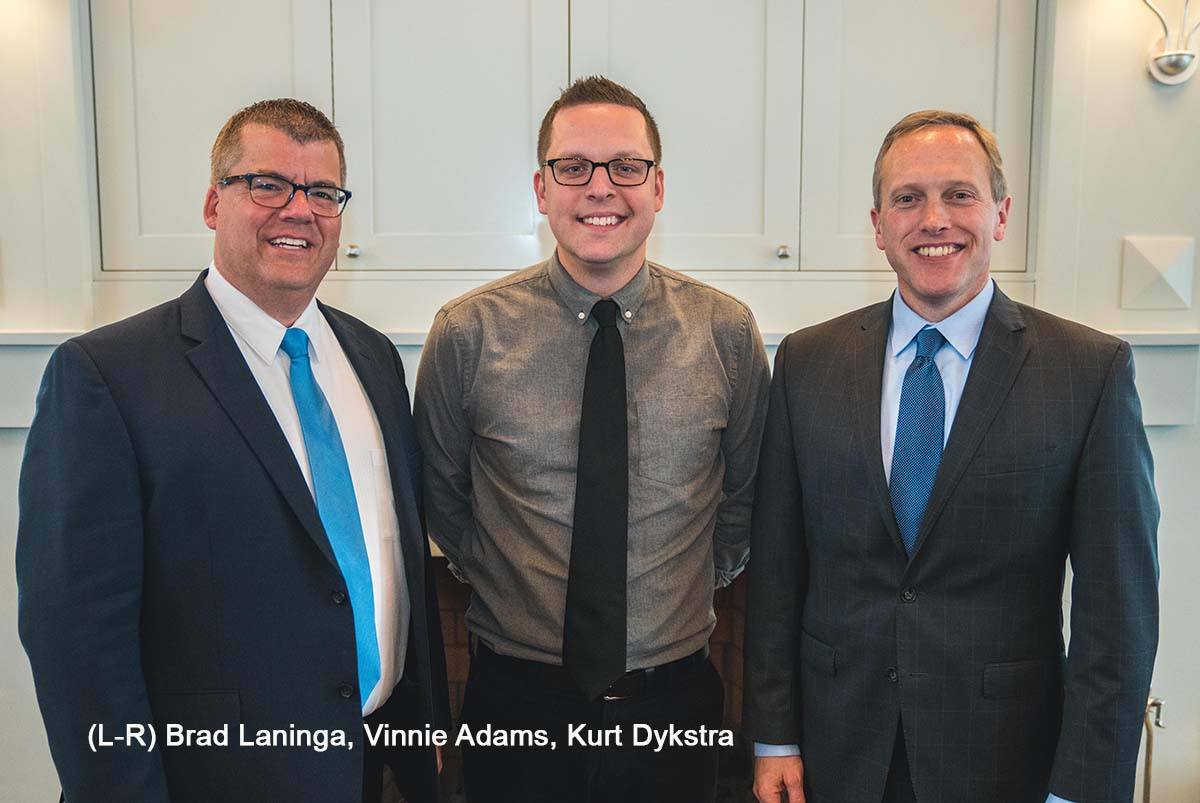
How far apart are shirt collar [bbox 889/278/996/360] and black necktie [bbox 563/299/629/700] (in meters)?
0.48

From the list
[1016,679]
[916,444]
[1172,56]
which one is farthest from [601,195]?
[1172,56]

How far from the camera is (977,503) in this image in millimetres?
1212

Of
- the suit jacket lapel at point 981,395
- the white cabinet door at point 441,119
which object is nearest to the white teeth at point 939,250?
the suit jacket lapel at point 981,395

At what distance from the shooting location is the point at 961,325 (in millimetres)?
1304

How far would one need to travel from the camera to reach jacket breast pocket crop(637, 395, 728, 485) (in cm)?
151

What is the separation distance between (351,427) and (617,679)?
606 mm

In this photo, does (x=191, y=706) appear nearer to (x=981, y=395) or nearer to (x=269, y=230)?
(x=269, y=230)

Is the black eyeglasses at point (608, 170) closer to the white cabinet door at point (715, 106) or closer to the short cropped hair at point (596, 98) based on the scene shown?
the short cropped hair at point (596, 98)

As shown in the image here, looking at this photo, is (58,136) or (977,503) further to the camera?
(58,136)

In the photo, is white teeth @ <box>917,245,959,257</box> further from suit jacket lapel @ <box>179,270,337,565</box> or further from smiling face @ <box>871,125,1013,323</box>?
suit jacket lapel @ <box>179,270,337,565</box>

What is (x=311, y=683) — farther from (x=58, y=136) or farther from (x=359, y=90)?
(x=58, y=136)

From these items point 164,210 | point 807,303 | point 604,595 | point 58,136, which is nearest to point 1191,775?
point 807,303

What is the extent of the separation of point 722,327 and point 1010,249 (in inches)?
56.4

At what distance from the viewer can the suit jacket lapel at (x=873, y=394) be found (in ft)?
4.11
